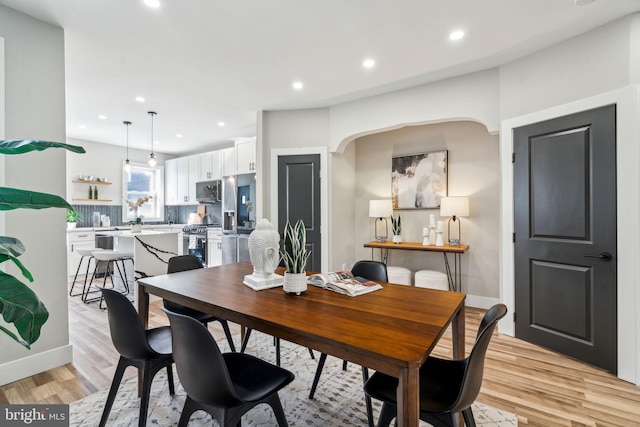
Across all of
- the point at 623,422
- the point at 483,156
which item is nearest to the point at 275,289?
the point at 623,422

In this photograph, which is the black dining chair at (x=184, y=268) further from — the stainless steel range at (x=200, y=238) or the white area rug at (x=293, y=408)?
the stainless steel range at (x=200, y=238)

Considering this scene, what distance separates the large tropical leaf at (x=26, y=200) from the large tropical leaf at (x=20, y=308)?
0.65ft

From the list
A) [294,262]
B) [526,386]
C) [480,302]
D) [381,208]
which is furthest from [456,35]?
[480,302]

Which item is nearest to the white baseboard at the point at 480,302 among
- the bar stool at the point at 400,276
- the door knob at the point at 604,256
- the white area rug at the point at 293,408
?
the bar stool at the point at 400,276

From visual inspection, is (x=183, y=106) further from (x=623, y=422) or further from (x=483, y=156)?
(x=623, y=422)

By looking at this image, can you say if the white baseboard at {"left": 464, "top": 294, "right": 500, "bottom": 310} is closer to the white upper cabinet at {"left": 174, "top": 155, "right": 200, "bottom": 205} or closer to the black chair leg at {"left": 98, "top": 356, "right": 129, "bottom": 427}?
the black chair leg at {"left": 98, "top": 356, "right": 129, "bottom": 427}

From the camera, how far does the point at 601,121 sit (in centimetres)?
247

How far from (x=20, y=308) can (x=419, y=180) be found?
416 centimetres

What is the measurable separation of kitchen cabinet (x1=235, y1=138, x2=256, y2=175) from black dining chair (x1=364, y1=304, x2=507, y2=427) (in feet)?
14.9

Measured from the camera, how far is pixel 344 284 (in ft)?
6.11

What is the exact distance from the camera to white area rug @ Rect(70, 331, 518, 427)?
6.08 feet

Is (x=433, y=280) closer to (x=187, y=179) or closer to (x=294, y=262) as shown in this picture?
(x=294, y=262)

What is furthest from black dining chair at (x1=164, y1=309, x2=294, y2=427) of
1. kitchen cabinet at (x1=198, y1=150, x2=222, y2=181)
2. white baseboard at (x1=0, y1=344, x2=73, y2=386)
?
kitchen cabinet at (x1=198, y1=150, x2=222, y2=181)

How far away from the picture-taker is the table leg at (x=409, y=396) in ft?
3.20
